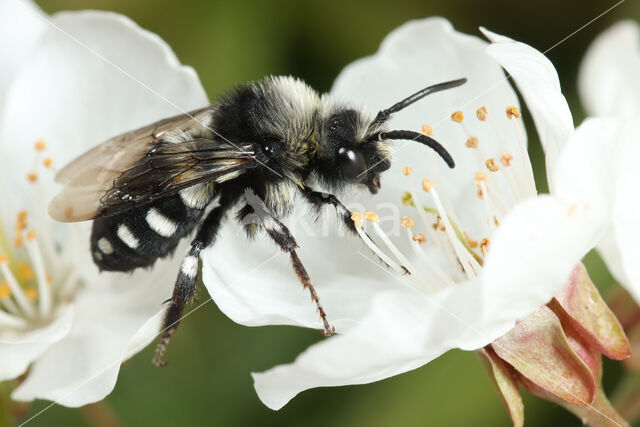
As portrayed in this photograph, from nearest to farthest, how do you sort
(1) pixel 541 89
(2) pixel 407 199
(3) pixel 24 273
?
(1) pixel 541 89
(2) pixel 407 199
(3) pixel 24 273

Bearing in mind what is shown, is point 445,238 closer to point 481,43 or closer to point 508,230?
point 481,43

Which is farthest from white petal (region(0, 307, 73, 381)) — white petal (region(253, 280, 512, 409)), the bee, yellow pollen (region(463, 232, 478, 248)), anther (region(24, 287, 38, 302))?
yellow pollen (region(463, 232, 478, 248))

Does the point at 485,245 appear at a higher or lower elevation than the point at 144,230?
lower

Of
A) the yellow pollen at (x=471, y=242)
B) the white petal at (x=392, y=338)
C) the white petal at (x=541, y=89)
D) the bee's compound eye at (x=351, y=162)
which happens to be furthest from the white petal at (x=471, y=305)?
the yellow pollen at (x=471, y=242)

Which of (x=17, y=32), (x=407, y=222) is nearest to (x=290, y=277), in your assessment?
(x=407, y=222)

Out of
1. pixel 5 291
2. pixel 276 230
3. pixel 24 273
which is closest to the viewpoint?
pixel 276 230

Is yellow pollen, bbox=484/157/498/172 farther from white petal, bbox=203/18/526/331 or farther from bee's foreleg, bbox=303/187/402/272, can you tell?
bee's foreleg, bbox=303/187/402/272

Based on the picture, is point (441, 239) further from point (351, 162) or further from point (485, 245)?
point (351, 162)

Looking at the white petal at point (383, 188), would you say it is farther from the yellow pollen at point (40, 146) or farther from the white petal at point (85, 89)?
the yellow pollen at point (40, 146)
